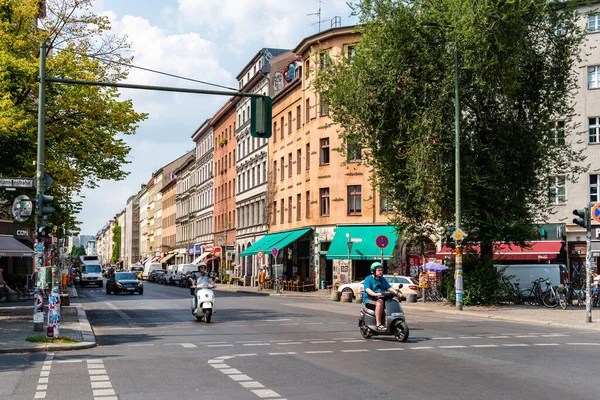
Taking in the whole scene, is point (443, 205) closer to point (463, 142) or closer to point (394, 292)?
point (463, 142)

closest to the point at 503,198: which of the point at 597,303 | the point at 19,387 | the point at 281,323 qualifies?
the point at 597,303

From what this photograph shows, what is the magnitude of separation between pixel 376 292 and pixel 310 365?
4.94 meters

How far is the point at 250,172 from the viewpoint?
75.2 metres

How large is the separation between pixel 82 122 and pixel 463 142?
1513 centimetres

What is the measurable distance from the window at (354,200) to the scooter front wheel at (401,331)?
34727 millimetres

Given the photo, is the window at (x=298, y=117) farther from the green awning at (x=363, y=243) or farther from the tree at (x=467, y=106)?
the tree at (x=467, y=106)

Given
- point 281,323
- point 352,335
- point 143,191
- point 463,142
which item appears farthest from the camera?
point 143,191

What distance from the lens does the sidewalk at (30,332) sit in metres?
15.7

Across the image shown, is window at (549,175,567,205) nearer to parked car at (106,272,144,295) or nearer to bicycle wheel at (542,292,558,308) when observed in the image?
bicycle wheel at (542,292,558,308)

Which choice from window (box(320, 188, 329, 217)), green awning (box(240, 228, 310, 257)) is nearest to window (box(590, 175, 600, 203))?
window (box(320, 188, 329, 217))

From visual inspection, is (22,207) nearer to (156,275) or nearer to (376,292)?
(376,292)

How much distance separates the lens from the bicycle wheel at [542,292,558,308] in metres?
31.9

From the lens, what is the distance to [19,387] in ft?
35.1

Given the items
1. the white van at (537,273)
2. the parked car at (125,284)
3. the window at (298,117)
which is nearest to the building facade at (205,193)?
the window at (298,117)
